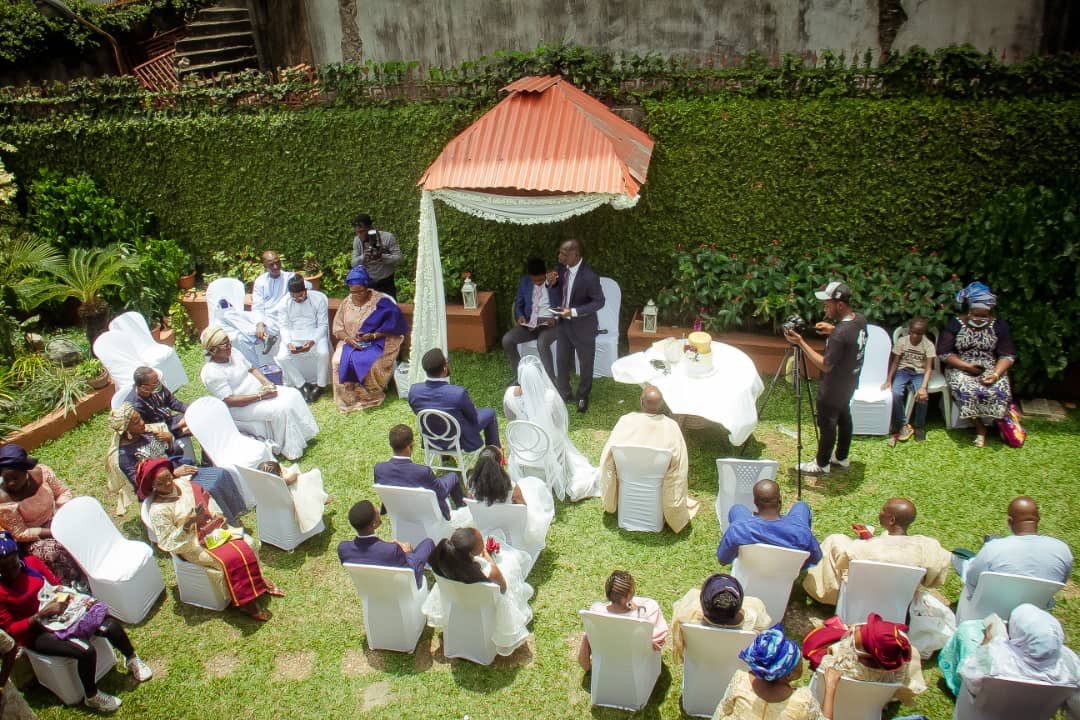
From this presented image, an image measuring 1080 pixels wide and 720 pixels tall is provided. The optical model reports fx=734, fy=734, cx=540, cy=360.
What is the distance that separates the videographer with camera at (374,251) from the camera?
8.95 m

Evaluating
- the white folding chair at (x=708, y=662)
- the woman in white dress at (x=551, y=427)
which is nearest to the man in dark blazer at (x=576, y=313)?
the woman in white dress at (x=551, y=427)

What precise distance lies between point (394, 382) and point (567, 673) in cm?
468

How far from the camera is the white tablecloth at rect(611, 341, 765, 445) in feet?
22.3

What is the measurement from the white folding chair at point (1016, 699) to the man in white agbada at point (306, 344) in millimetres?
7133

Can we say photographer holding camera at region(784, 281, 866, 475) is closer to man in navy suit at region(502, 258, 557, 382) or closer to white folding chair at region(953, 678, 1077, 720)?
white folding chair at region(953, 678, 1077, 720)

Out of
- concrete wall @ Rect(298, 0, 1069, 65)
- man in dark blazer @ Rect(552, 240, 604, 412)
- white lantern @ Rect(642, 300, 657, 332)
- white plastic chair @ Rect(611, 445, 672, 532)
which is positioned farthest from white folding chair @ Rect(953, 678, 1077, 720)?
concrete wall @ Rect(298, 0, 1069, 65)

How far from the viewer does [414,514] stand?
581 cm

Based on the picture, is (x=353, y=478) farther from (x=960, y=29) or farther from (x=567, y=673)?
(x=960, y=29)

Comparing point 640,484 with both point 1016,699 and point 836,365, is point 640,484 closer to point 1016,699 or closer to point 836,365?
point 836,365

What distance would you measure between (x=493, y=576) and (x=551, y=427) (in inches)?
79.9

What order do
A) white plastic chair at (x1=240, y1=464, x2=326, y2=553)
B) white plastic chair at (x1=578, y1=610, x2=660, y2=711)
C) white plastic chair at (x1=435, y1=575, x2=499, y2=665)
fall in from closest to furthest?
white plastic chair at (x1=578, y1=610, x2=660, y2=711) → white plastic chair at (x1=435, y1=575, x2=499, y2=665) → white plastic chair at (x1=240, y1=464, x2=326, y2=553)

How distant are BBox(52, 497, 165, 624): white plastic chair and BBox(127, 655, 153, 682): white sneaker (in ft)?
1.76

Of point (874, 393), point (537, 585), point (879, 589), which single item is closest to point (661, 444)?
point (537, 585)

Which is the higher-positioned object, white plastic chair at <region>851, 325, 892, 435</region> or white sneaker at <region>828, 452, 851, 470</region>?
white plastic chair at <region>851, 325, 892, 435</region>
